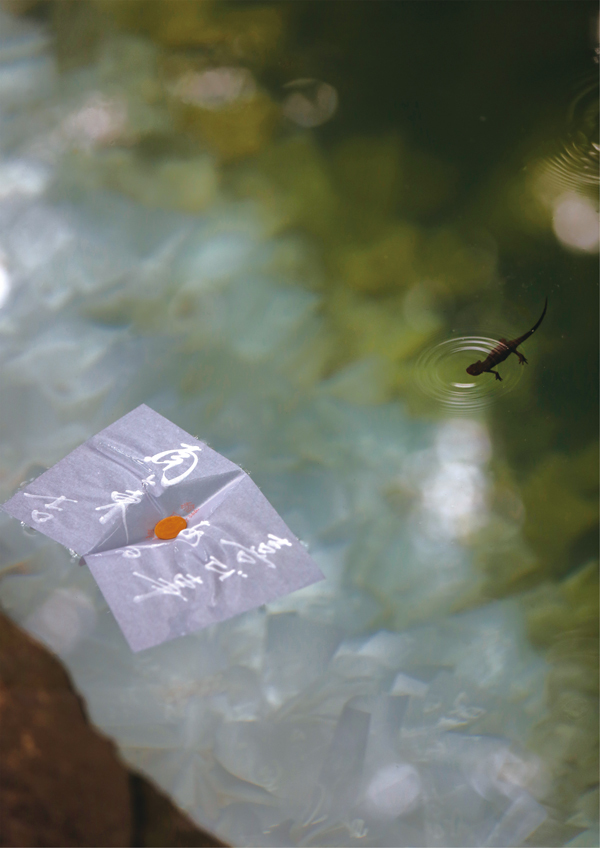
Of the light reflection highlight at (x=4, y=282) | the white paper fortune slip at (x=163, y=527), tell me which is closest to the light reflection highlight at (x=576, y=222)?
the white paper fortune slip at (x=163, y=527)

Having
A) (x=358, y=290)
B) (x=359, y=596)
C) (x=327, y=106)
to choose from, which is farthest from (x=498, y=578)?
(x=327, y=106)

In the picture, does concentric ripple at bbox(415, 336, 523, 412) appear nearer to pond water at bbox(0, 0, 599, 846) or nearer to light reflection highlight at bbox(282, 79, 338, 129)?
pond water at bbox(0, 0, 599, 846)

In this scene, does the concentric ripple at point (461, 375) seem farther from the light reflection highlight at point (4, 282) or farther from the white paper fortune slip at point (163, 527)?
the light reflection highlight at point (4, 282)

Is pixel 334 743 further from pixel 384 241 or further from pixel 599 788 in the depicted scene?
pixel 384 241

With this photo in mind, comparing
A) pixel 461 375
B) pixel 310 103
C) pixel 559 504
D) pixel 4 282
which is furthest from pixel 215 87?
pixel 559 504

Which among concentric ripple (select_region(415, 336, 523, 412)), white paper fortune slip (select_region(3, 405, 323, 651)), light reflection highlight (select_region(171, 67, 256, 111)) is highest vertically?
light reflection highlight (select_region(171, 67, 256, 111))

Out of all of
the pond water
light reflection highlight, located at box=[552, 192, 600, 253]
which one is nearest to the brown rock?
the pond water
